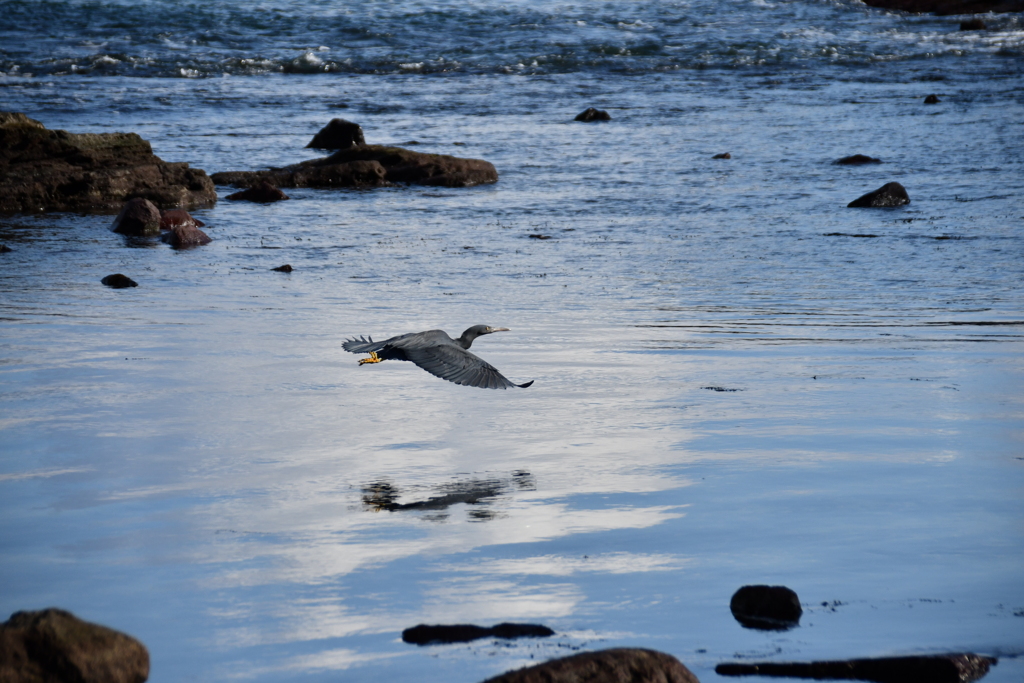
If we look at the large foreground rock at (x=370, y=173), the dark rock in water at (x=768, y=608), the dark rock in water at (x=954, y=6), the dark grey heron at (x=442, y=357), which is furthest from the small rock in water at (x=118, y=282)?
the dark rock in water at (x=954, y=6)

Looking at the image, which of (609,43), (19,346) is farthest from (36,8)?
(19,346)

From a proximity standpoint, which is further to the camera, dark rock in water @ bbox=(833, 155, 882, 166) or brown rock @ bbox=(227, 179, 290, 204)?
dark rock in water @ bbox=(833, 155, 882, 166)

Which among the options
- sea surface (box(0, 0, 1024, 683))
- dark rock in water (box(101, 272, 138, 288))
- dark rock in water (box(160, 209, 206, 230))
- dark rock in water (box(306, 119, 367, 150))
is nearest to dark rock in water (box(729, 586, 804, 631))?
sea surface (box(0, 0, 1024, 683))

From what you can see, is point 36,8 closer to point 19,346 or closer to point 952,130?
point 952,130

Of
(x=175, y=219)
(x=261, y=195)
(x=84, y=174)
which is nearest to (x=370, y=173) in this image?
(x=261, y=195)

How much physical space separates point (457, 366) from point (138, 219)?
6636 mm

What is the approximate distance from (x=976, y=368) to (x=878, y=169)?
8557 mm

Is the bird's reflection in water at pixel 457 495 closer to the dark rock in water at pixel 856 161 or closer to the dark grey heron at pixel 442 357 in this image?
the dark grey heron at pixel 442 357

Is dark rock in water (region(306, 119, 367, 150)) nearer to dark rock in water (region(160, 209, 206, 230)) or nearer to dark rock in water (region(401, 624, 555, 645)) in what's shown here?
dark rock in water (region(160, 209, 206, 230))

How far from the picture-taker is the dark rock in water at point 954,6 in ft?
135

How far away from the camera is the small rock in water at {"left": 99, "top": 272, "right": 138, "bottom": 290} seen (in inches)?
360

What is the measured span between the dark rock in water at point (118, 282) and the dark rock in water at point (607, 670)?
6.70 meters

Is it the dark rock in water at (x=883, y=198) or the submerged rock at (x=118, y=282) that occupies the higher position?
the dark rock in water at (x=883, y=198)

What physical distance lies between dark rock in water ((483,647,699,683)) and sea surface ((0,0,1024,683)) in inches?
11.0
